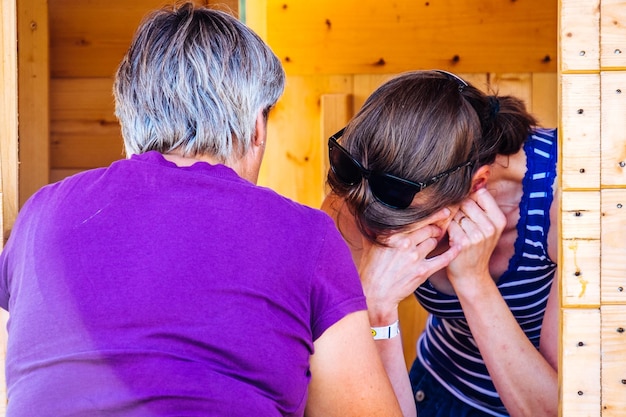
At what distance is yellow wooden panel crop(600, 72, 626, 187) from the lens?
4.54ft

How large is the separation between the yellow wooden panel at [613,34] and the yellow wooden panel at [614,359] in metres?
0.41

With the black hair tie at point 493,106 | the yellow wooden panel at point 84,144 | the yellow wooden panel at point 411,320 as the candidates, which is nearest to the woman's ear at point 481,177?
the black hair tie at point 493,106

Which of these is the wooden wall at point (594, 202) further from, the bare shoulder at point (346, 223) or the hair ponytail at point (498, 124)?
the bare shoulder at point (346, 223)

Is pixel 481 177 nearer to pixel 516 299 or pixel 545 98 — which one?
pixel 516 299

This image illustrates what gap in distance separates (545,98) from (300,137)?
3.30ft

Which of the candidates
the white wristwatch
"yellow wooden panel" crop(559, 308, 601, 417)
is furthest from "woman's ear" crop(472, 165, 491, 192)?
"yellow wooden panel" crop(559, 308, 601, 417)

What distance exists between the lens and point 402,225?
1.84 meters

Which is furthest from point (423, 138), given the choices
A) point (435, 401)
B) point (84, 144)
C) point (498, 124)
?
point (84, 144)

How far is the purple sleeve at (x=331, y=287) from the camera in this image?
1228 mm

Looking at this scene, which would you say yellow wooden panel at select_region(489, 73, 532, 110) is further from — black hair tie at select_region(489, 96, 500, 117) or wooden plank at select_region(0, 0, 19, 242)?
wooden plank at select_region(0, 0, 19, 242)

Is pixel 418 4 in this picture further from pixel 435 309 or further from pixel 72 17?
pixel 435 309

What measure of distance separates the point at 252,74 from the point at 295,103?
2058 millimetres

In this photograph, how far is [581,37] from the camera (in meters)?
1.39

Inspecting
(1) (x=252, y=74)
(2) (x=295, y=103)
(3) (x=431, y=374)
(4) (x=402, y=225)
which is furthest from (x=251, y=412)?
(2) (x=295, y=103)
